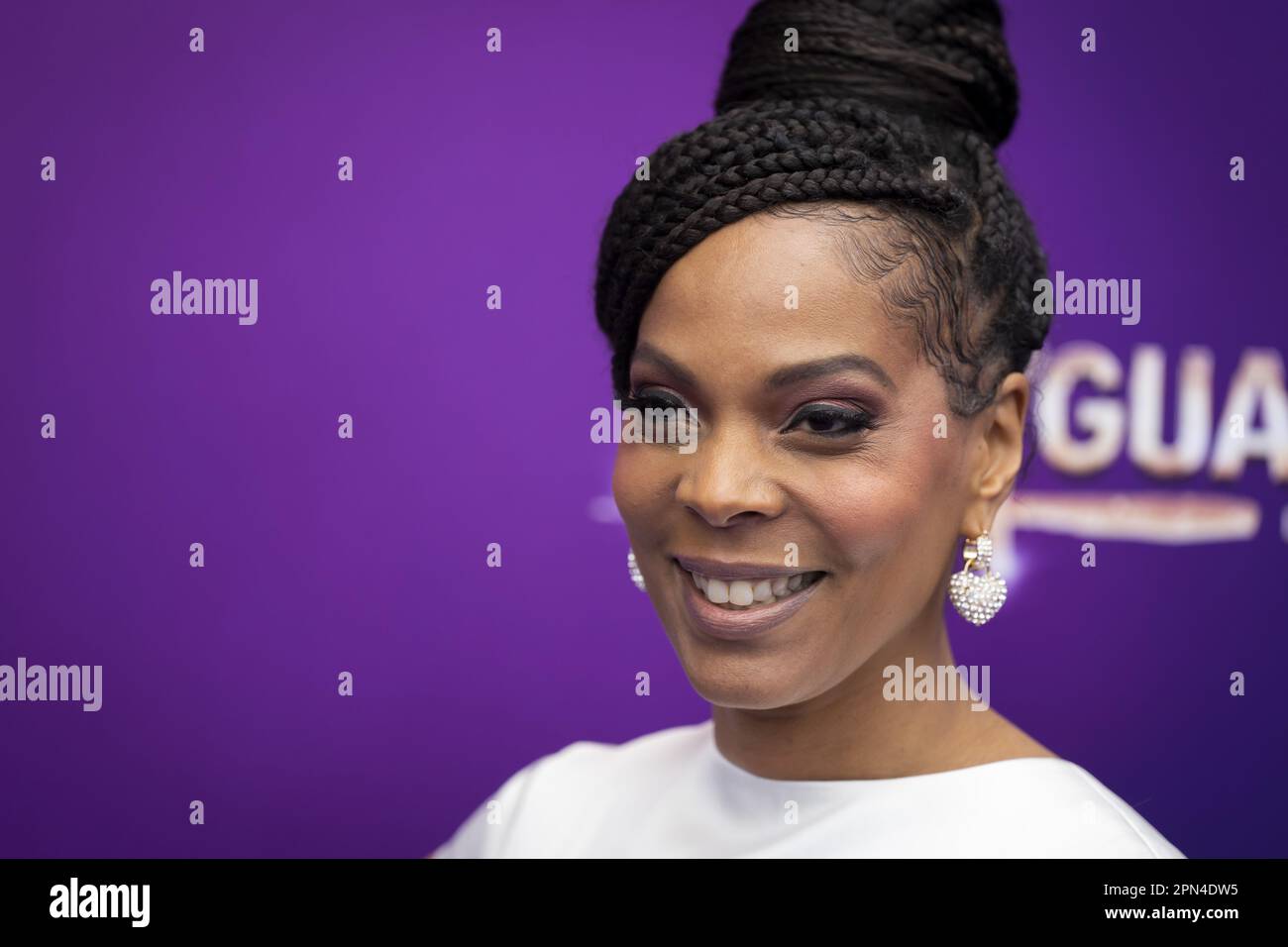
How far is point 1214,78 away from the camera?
10.2 ft

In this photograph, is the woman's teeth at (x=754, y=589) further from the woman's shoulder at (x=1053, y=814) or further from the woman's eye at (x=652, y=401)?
the woman's shoulder at (x=1053, y=814)

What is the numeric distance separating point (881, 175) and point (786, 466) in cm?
44

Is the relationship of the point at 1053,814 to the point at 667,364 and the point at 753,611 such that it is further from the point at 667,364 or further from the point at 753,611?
the point at 667,364

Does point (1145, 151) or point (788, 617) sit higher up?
point (1145, 151)

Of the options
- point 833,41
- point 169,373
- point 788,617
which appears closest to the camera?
point 788,617

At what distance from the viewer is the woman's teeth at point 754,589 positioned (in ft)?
5.98

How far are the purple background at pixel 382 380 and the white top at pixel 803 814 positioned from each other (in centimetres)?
91

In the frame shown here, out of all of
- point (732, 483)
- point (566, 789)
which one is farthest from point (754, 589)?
point (566, 789)

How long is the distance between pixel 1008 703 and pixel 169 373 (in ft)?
7.44

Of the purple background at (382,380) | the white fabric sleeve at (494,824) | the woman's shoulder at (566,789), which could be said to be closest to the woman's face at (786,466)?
the woman's shoulder at (566,789)

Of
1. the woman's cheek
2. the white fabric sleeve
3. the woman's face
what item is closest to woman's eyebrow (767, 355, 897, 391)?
the woman's face

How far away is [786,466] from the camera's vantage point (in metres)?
1.76

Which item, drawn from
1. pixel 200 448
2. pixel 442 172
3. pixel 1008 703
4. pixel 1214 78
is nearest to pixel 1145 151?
pixel 1214 78

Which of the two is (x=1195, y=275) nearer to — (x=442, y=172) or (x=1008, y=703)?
(x=1008, y=703)
